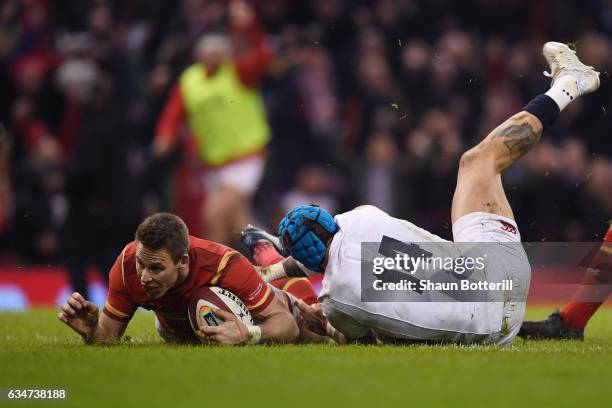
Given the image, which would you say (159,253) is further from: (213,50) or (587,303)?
(213,50)

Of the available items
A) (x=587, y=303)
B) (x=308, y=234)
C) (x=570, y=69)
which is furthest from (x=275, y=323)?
(x=570, y=69)

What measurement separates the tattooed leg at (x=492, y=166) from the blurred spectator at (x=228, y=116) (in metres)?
5.95

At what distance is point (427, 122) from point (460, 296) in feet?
27.8

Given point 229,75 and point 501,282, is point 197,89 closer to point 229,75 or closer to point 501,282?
point 229,75

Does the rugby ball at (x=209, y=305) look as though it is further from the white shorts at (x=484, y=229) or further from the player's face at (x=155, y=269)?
the white shorts at (x=484, y=229)

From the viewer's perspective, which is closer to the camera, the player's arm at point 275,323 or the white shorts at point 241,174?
the player's arm at point 275,323

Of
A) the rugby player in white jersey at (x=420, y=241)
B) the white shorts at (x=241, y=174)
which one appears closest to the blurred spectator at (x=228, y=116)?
the white shorts at (x=241, y=174)

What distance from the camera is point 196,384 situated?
211 inches

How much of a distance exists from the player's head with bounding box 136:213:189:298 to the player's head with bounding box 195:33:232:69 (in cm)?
678

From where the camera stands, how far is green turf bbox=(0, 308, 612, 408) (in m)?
4.96

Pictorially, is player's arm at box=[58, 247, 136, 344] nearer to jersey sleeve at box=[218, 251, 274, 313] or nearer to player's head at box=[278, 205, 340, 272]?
jersey sleeve at box=[218, 251, 274, 313]

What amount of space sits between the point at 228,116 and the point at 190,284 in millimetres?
6823

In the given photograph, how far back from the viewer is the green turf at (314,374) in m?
4.96

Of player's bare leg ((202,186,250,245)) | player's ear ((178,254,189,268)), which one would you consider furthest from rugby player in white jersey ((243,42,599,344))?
player's bare leg ((202,186,250,245))
